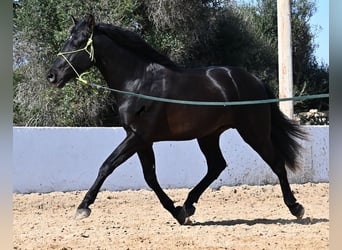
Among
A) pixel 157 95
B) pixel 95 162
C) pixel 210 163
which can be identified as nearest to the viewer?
pixel 157 95

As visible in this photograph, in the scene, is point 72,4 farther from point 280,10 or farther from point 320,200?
point 320,200

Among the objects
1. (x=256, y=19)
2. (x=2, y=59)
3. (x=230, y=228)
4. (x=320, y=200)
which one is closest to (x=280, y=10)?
(x=320, y=200)

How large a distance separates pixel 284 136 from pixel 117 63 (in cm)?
184

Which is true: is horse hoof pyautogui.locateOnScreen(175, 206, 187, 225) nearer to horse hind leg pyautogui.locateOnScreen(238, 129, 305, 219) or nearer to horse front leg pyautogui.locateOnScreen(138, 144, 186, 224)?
horse front leg pyautogui.locateOnScreen(138, 144, 186, 224)

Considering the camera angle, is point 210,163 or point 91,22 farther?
point 210,163

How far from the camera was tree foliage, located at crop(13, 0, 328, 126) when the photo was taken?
35.9 feet

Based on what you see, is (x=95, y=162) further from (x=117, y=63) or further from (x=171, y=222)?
(x=117, y=63)

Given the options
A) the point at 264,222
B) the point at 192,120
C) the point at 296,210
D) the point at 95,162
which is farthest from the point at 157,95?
the point at 95,162

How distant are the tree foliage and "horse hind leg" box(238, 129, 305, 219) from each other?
5655mm

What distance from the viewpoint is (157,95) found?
5.21 m

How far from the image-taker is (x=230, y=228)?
16.7 ft

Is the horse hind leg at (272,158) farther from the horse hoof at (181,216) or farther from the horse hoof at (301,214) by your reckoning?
the horse hoof at (181,216)

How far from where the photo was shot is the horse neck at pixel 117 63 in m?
5.34

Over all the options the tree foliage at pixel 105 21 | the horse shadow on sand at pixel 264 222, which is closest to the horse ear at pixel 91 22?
the horse shadow on sand at pixel 264 222
